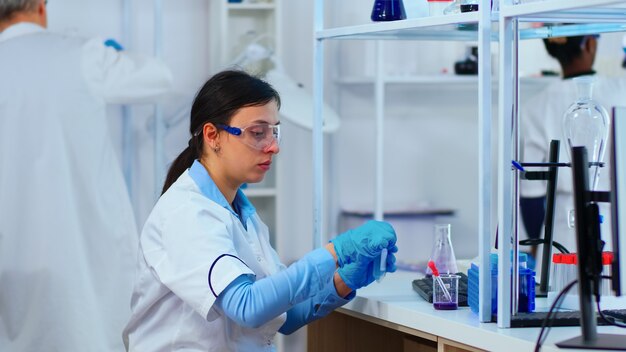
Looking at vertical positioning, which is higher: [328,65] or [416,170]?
[328,65]

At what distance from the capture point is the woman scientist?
5.89 feet

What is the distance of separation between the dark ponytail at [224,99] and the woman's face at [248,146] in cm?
2

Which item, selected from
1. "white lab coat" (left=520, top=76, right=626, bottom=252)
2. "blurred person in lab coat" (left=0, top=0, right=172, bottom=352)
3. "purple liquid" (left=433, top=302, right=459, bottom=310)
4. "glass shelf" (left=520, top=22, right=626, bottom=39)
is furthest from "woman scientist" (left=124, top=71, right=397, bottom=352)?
"white lab coat" (left=520, top=76, right=626, bottom=252)

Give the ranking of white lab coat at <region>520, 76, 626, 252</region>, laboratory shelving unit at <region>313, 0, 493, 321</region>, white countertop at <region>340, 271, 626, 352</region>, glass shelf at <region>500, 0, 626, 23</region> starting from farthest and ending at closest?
white lab coat at <region>520, 76, 626, 252</region> < laboratory shelving unit at <region>313, 0, 493, 321</region> < white countertop at <region>340, 271, 626, 352</region> < glass shelf at <region>500, 0, 626, 23</region>

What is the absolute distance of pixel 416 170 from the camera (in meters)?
4.63

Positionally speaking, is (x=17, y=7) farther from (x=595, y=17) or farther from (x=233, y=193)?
(x=595, y=17)

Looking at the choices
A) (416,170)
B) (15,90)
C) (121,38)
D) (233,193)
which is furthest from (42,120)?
(416,170)

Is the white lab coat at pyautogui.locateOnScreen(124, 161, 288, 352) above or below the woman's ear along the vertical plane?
below

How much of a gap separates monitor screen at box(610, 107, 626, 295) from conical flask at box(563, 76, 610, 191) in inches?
A: 15.9

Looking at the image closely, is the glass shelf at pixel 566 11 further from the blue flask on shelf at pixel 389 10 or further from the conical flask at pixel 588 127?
the blue flask on shelf at pixel 389 10

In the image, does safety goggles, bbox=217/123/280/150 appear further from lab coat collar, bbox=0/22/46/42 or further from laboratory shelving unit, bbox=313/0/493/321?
lab coat collar, bbox=0/22/46/42

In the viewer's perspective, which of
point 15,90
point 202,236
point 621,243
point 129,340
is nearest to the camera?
point 621,243

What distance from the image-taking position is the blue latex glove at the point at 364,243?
6.21ft

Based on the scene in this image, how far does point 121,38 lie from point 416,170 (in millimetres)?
1578
